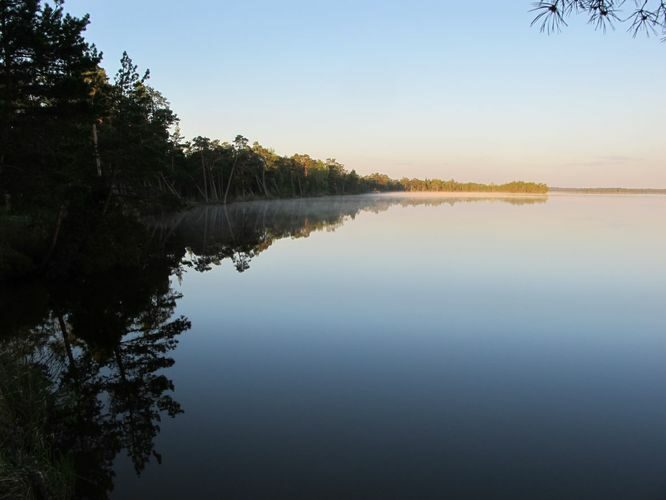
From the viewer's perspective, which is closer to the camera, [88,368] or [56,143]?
[88,368]

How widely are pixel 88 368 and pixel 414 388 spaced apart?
21.7ft

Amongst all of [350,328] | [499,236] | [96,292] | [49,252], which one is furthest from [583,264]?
[49,252]

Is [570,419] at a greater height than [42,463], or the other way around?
[42,463]

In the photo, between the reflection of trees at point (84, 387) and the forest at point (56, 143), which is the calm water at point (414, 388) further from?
the forest at point (56, 143)

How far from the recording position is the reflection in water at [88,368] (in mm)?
5555

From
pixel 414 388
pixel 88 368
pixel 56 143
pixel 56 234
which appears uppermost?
pixel 56 143

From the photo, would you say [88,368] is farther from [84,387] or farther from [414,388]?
[414,388]

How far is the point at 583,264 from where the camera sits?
20.7m

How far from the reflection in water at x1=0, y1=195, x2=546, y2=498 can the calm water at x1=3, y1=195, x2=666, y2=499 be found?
0.28m

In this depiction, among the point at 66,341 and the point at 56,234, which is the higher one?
the point at 56,234

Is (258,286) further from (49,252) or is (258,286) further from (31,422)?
(31,422)

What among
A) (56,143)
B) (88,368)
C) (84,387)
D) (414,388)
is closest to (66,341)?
(88,368)

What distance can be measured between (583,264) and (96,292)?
67.7ft

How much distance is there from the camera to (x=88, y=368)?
920 cm
